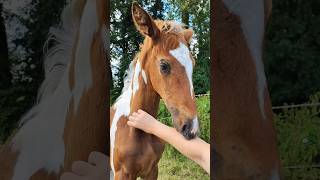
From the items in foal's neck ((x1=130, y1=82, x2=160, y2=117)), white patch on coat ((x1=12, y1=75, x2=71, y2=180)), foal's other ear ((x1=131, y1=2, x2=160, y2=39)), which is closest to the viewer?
white patch on coat ((x1=12, y1=75, x2=71, y2=180))

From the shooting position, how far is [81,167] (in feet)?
11.4

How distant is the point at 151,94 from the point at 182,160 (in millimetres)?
551

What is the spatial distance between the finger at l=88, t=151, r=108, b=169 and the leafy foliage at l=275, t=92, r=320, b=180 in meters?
1.35

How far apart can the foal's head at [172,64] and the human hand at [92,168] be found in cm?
60

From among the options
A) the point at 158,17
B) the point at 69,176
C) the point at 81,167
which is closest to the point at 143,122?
the point at 81,167

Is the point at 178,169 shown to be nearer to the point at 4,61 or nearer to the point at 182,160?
the point at 182,160

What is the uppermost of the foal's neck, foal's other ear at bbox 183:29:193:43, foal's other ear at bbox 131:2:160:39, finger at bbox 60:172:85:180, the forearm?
foal's other ear at bbox 131:2:160:39

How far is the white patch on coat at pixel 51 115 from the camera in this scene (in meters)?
3.40

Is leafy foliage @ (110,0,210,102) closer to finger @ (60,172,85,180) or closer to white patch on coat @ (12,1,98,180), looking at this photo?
white patch on coat @ (12,1,98,180)

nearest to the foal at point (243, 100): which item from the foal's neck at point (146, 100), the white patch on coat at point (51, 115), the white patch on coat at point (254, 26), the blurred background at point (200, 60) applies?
the white patch on coat at point (254, 26)

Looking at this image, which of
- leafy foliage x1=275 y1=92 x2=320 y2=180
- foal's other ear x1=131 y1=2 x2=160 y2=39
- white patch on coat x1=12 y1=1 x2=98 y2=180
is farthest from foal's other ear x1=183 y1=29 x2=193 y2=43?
leafy foliage x1=275 y1=92 x2=320 y2=180

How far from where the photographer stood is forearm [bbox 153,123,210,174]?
138 inches

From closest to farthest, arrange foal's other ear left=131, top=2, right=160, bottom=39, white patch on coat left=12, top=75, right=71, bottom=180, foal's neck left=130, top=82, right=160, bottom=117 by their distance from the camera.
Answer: white patch on coat left=12, top=75, right=71, bottom=180
foal's other ear left=131, top=2, right=160, bottom=39
foal's neck left=130, top=82, right=160, bottom=117

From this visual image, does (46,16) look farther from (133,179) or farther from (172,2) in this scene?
(133,179)
